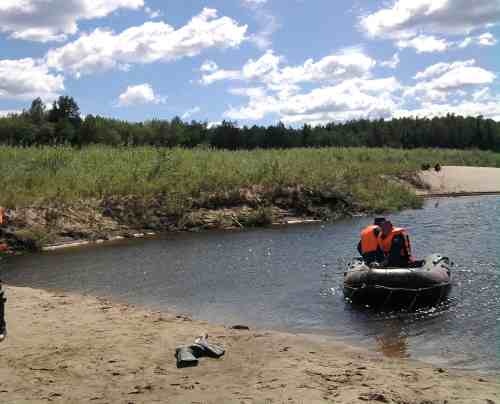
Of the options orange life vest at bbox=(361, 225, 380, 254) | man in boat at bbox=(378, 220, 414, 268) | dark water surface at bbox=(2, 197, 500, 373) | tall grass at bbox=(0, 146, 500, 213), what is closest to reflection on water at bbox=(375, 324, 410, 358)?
dark water surface at bbox=(2, 197, 500, 373)

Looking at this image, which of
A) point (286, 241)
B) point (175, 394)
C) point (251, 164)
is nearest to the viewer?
point (175, 394)

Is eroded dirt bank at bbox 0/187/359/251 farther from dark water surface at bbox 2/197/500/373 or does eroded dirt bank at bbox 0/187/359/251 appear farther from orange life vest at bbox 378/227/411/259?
orange life vest at bbox 378/227/411/259

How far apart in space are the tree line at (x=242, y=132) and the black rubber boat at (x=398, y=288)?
47578mm

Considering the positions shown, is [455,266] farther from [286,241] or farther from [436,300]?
[286,241]

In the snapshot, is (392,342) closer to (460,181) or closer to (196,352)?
(196,352)

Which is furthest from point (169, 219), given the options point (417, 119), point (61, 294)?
point (417, 119)

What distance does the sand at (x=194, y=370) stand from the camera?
5.54 meters

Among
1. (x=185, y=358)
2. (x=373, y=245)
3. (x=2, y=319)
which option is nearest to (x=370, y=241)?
(x=373, y=245)

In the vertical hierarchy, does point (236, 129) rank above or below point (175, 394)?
above

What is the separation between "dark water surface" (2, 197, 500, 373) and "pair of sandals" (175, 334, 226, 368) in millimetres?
2320

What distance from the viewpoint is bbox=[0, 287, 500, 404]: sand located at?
5539mm

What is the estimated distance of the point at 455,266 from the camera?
43.7 ft

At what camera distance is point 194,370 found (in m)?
6.27

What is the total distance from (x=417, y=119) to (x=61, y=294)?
98297 mm
